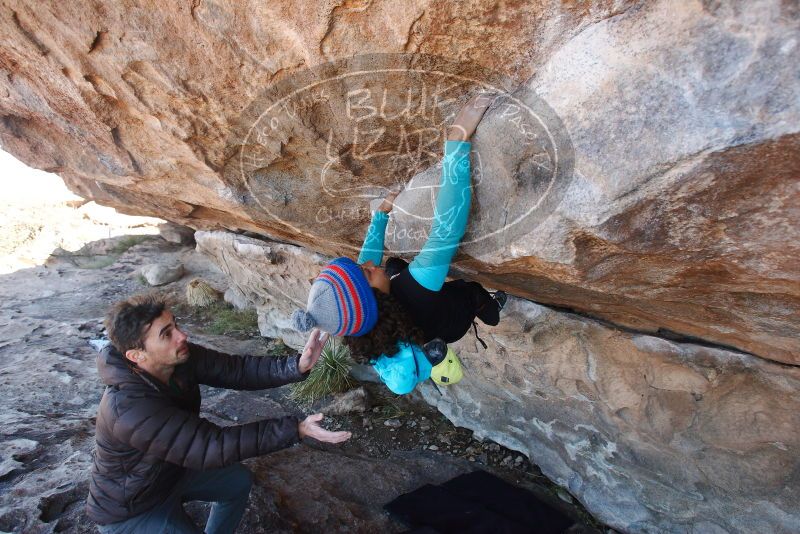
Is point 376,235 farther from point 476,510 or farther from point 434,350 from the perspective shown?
point 476,510

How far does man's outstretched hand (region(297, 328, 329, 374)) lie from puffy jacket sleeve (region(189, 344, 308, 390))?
4cm

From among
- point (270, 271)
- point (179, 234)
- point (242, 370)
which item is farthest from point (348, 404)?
point (179, 234)

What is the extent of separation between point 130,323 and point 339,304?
83cm

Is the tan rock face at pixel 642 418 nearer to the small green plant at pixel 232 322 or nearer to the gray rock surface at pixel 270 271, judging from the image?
the gray rock surface at pixel 270 271

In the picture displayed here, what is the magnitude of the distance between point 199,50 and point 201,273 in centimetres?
687

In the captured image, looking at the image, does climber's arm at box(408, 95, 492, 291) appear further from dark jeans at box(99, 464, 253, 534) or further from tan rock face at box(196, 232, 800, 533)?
dark jeans at box(99, 464, 253, 534)

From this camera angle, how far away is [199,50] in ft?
6.72

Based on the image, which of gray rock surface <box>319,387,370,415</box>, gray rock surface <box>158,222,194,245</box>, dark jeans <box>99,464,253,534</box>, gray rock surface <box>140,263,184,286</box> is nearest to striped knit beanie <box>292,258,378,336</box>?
Answer: dark jeans <box>99,464,253,534</box>

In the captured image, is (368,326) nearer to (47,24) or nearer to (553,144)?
(553,144)

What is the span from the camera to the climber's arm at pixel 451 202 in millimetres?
2014

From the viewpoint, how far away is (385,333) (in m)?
2.12

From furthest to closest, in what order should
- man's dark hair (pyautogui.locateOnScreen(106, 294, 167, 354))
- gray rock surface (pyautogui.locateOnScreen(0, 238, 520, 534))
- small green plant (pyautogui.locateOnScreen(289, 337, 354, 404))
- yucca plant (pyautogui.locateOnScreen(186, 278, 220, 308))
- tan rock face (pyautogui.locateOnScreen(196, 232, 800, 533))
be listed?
yucca plant (pyautogui.locateOnScreen(186, 278, 220, 308))
small green plant (pyautogui.locateOnScreen(289, 337, 354, 404))
gray rock surface (pyautogui.locateOnScreen(0, 238, 520, 534))
tan rock face (pyautogui.locateOnScreen(196, 232, 800, 533))
man's dark hair (pyautogui.locateOnScreen(106, 294, 167, 354))

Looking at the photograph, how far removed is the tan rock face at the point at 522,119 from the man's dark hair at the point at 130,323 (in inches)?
37.7

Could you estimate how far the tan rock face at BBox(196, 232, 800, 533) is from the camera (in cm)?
258
